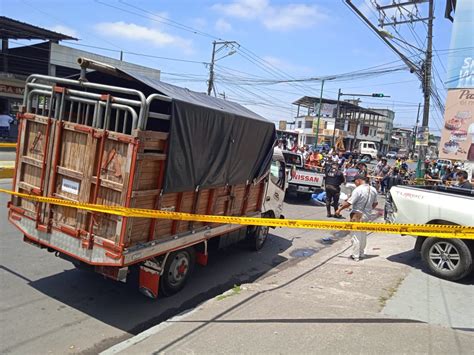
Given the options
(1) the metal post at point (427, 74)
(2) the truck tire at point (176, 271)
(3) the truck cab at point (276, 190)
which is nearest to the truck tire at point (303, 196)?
(1) the metal post at point (427, 74)

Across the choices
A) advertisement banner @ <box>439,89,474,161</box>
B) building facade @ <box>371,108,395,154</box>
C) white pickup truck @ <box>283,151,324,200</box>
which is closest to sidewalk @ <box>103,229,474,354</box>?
white pickup truck @ <box>283,151,324,200</box>

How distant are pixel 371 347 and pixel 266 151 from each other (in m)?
4.35

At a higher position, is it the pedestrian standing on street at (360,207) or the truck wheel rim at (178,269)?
the pedestrian standing on street at (360,207)

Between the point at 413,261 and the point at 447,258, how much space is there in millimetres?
1084

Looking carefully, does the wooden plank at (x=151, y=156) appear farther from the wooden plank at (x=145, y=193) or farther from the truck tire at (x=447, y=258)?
the truck tire at (x=447, y=258)

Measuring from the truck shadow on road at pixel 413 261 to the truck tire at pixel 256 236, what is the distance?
251cm

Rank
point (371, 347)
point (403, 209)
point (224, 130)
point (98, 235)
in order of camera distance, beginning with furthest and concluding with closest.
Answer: point (403, 209)
point (224, 130)
point (98, 235)
point (371, 347)

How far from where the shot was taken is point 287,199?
643 inches

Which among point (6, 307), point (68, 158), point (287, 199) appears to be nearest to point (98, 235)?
point (68, 158)

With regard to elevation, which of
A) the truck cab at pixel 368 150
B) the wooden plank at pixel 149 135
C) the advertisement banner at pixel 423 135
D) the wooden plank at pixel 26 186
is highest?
the truck cab at pixel 368 150

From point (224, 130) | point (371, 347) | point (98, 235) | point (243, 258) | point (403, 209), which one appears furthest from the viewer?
point (243, 258)

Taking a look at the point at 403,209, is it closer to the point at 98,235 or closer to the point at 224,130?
the point at 224,130

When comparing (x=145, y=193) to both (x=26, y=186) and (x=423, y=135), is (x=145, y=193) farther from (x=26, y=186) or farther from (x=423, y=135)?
(x=423, y=135)

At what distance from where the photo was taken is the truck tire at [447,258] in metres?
6.24
